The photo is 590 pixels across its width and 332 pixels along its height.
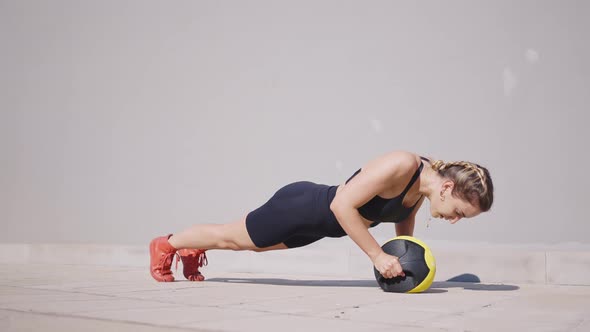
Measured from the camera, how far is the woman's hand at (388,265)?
10.7 ft

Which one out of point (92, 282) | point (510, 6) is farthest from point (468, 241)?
point (92, 282)

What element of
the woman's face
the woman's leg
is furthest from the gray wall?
the woman's leg

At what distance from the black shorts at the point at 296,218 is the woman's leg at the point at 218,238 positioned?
0.20 ft

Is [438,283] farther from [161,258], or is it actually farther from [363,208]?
[161,258]

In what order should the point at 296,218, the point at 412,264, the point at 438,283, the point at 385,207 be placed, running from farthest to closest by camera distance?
the point at 438,283, the point at 296,218, the point at 385,207, the point at 412,264

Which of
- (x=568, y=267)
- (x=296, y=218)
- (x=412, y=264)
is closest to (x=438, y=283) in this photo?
(x=568, y=267)

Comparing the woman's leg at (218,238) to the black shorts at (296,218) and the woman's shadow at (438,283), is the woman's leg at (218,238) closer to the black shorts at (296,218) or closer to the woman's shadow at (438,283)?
the black shorts at (296,218)

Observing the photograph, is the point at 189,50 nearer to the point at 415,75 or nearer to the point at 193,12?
the point at 193,12

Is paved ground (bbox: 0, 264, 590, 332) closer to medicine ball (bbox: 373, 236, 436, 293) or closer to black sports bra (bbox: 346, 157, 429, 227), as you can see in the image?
medicine ball (bbox: 373, 236, 436, 293)

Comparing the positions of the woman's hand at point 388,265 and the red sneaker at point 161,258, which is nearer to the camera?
the woman's hand at point 388,265

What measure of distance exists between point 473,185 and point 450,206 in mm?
150

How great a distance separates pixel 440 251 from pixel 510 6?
154 centimetres

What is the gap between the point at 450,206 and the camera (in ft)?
10.7

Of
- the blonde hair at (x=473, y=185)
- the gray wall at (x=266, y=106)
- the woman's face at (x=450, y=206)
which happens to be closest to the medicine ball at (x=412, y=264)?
the woman's face at (x=450, y=206)
